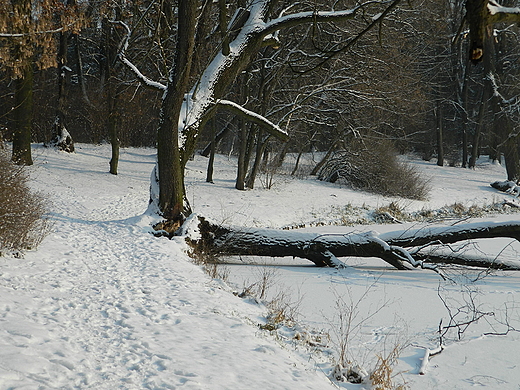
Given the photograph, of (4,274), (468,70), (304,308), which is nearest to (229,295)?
(304,308)

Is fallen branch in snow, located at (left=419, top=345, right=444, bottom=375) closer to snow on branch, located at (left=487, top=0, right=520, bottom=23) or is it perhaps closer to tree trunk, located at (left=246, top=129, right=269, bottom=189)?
snow on branch, located at (left=487, top=0, right=520, bottom=23)

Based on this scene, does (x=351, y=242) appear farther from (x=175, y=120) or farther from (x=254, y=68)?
(x=254, y=68)

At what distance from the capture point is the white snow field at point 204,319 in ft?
10.4

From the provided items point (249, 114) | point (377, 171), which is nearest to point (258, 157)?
point (377, 171)

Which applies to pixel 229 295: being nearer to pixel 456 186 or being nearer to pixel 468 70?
pixel 456 186

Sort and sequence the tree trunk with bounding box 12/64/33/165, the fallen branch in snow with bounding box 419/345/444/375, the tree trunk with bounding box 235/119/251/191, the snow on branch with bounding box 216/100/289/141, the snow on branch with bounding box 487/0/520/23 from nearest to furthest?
the snow on branch with bounding box 487/0/520/23 → the fallen branch in snow with bounding box 419/345/444/375 → the snow on branch with bounding box 216/100/289/141 → the tree trunk with bounding box 12/64/33/165 → the tree trunk with bounding box 235/119/251/191

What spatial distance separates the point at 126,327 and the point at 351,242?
540 centimetres

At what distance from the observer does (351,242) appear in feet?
27.7

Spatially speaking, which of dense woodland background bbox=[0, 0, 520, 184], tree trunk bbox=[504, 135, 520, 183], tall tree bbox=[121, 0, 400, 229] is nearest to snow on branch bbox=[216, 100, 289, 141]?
tall tree bbox=[121, 0, 400, 229]

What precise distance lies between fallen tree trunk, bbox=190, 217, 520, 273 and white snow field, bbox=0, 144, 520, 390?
1.01ft

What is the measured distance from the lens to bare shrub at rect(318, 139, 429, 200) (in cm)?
1928

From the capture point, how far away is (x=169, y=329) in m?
4.04

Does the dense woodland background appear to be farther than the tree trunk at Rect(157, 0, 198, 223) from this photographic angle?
Yes

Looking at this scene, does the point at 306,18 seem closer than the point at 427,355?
No
